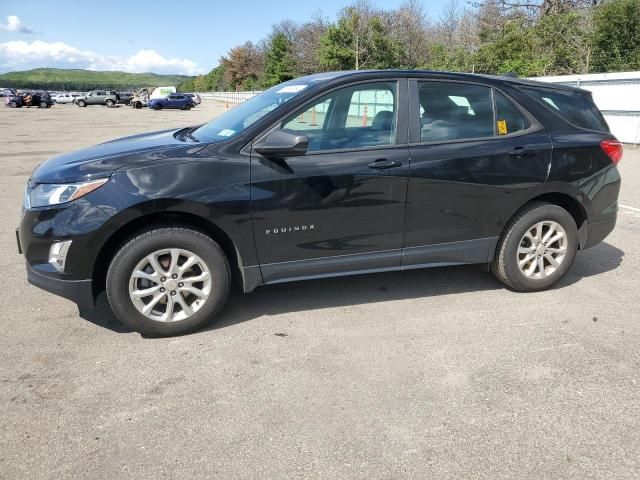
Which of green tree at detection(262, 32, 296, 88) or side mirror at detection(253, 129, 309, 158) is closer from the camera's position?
side mirror at detection(253, 129, 309, 158)

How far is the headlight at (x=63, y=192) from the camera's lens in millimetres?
3283

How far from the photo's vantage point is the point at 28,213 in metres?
3.36

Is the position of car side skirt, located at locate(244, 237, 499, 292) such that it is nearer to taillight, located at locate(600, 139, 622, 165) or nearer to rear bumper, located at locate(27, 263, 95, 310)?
rear bumper, located at locate(27, 263, 95, 310)

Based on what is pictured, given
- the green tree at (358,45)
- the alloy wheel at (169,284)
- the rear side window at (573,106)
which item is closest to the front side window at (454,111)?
the rear side window at (573,106)

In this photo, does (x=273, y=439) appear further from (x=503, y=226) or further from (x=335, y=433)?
(x=503, y=226)

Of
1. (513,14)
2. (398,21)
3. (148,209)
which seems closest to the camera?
(148,209)

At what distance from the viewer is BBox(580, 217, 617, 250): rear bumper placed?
447cm

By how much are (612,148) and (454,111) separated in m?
1.53

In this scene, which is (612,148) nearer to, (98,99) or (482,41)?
(482,41)

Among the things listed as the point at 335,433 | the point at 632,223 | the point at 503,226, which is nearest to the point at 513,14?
the point at 632,223

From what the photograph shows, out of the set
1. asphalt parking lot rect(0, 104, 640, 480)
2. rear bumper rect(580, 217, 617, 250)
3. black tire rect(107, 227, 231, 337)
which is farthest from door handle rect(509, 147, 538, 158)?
black tire rect(107, 227, 231, 337)

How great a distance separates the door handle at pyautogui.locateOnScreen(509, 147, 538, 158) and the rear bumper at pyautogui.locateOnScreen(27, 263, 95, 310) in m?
3.27

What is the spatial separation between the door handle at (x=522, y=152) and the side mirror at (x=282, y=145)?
5.70 ft

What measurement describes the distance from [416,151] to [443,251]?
0.83 m
